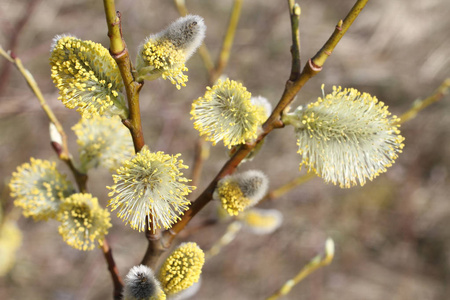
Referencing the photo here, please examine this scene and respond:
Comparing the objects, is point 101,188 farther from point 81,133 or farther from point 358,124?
point 358,124

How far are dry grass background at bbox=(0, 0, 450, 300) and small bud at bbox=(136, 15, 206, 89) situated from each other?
2657mm

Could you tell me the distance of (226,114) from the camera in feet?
2.88

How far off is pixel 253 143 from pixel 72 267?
10.5ft

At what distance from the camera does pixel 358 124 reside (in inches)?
36.2

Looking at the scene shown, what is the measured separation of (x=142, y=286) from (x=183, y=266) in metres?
0.09

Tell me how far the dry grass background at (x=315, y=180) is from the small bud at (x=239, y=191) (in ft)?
8.64

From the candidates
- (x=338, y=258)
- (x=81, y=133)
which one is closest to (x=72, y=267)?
(x=338, y=258)

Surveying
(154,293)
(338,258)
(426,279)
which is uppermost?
(154,293)

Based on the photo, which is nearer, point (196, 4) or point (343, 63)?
point (343, 63)

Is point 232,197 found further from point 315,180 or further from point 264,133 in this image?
point 315,180

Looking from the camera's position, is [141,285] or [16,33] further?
[16,33]

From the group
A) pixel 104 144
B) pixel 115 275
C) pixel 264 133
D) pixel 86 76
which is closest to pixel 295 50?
pixel 264 133

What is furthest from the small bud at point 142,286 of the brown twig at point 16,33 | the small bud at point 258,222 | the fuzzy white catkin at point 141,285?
the brown twig at point 16,33

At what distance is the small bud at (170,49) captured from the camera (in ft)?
2.61
